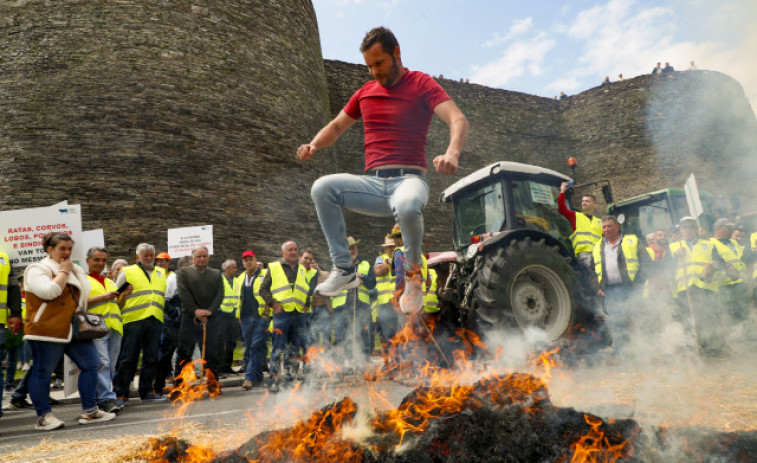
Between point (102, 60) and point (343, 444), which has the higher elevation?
point (102, 60)

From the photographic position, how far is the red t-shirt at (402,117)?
116 inches

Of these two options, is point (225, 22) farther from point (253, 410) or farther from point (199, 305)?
point (253, 410)

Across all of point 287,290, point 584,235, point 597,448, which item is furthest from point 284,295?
point 597,448

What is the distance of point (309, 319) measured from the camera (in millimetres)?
7973

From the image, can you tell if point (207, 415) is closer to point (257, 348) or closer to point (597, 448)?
point (257, 348)

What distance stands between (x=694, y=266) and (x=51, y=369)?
8.44m

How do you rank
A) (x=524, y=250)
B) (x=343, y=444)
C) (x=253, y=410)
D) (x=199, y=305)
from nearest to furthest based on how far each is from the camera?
(x=343, y=444), (x=253, y=410), (x=524, y=250), (x=199, y=305)

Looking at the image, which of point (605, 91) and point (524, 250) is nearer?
point (524, 250)

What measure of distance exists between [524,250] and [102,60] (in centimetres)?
1354

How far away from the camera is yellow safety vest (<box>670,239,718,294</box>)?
23.6 ft

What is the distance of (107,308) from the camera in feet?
21.5

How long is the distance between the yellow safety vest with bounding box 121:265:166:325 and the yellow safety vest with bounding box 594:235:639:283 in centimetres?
628

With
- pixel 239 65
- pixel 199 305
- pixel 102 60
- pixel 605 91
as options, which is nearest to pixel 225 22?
pixel 239 65

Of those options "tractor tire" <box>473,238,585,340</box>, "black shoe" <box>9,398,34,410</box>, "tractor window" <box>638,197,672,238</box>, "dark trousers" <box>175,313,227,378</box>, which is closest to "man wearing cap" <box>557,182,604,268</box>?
"tractor tire" <box>473,238,585,340</box>
